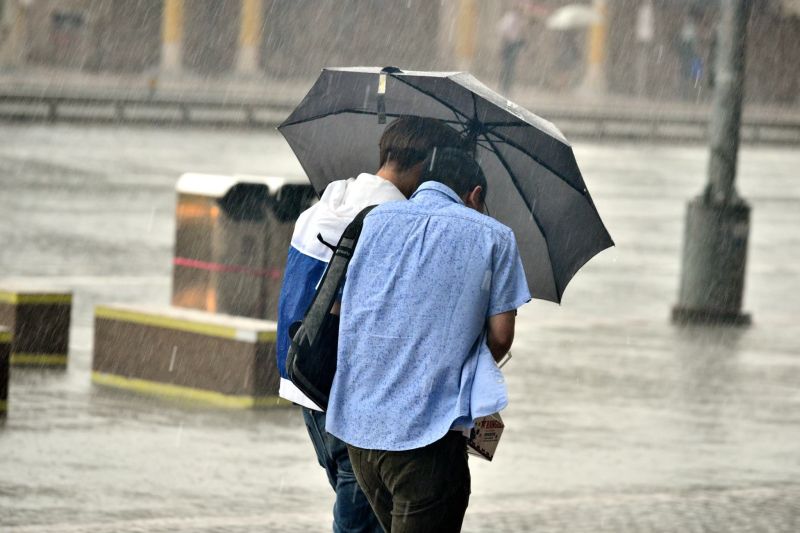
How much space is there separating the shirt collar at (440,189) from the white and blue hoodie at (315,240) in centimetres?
19

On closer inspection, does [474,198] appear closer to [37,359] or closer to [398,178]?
[398,178]

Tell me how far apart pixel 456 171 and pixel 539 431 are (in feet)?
15.7

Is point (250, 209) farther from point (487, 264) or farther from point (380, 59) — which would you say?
point (380, 59)

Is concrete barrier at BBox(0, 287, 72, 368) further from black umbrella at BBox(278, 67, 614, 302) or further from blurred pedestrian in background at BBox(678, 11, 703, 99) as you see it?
blurred pedestrian in background at BBox(678, 11, 703, 99)

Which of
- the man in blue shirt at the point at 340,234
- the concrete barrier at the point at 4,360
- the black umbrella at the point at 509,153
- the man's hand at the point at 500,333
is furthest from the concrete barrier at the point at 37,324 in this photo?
the man's hand at the point at 500,333

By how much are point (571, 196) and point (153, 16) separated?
50333 millimetres

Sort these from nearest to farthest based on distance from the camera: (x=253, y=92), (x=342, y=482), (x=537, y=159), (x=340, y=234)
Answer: (x=340, y=234) → (x=342, y=482) → (x=537, y=159) → (x=253, y=92)

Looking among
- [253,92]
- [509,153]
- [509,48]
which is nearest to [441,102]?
[509,153]

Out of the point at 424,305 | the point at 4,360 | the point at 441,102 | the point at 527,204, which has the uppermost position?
the point at 441,102

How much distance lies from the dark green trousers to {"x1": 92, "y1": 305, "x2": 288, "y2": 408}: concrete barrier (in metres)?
4.79

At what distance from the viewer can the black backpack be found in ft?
14.9

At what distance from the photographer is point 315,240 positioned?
484cm

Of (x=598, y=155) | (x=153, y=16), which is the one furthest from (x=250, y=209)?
(x=153, y=16)

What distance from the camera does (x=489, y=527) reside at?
23.2ft
